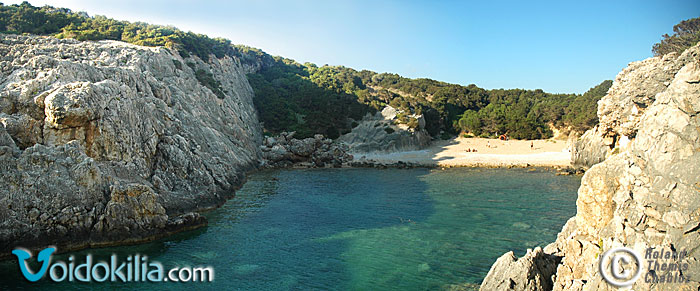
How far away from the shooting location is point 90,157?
20.6 meters

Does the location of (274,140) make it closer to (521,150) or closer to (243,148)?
(243,148)

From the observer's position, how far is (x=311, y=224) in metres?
23.8

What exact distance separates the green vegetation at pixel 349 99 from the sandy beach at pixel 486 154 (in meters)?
4.84

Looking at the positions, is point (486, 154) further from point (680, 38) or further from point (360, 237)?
point (360, 237)

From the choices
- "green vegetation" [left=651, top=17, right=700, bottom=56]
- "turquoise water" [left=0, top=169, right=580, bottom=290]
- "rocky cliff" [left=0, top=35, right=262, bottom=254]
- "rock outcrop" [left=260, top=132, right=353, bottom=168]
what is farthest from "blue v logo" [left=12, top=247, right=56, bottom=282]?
"green vegetation" [left=651, top=17, right=700, bottom=56]

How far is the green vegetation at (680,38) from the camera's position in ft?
154

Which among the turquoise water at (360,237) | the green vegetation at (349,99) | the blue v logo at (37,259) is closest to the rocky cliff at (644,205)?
the turquoise water at (360,237)

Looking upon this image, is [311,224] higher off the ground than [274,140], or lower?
lower

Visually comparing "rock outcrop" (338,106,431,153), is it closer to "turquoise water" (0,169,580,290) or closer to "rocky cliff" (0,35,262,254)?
"turquoise water" (0,169,580,290)

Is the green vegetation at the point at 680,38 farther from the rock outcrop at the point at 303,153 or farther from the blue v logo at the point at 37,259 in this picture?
the blue v logo at the point at 37,259

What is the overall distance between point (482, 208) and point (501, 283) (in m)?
16.5

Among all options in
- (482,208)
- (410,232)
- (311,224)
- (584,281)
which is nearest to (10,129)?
(311,224)

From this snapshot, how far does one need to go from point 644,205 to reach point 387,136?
53.3 meters

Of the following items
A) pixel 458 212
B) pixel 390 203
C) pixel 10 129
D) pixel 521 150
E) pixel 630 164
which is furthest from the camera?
pixel 521 150
